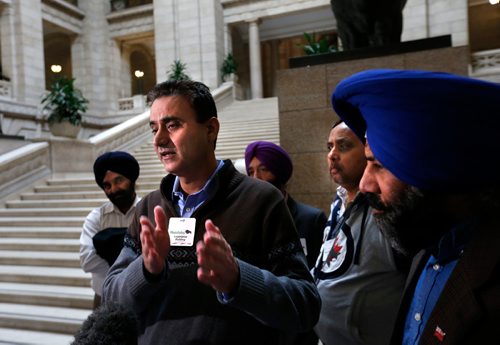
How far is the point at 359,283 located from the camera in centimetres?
161

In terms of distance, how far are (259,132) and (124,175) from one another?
8616mm

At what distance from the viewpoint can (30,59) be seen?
1781cm

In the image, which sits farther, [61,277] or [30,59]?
[30,59]

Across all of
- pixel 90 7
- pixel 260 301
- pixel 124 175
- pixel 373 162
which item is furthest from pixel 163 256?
pixel 90 7

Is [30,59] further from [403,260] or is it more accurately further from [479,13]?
[479,13]

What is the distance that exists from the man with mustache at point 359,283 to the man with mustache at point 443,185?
46 cm

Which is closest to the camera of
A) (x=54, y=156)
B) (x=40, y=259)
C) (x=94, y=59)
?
(x=40, y=259)

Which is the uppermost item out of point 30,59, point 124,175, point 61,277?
point 30,59

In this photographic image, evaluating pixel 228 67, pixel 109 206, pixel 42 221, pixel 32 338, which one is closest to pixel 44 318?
pixel 32 338

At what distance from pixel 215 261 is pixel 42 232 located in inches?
262

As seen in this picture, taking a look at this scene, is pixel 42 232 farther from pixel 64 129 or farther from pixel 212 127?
pixel 212 127

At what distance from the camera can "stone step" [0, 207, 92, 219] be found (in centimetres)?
735

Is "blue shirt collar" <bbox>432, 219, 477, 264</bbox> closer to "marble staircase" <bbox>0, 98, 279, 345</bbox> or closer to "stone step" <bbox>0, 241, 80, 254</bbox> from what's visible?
"marble staircase" <bbox>0, 98, 279, 345</bbox>

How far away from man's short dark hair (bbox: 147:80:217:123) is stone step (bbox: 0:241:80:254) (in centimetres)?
519
